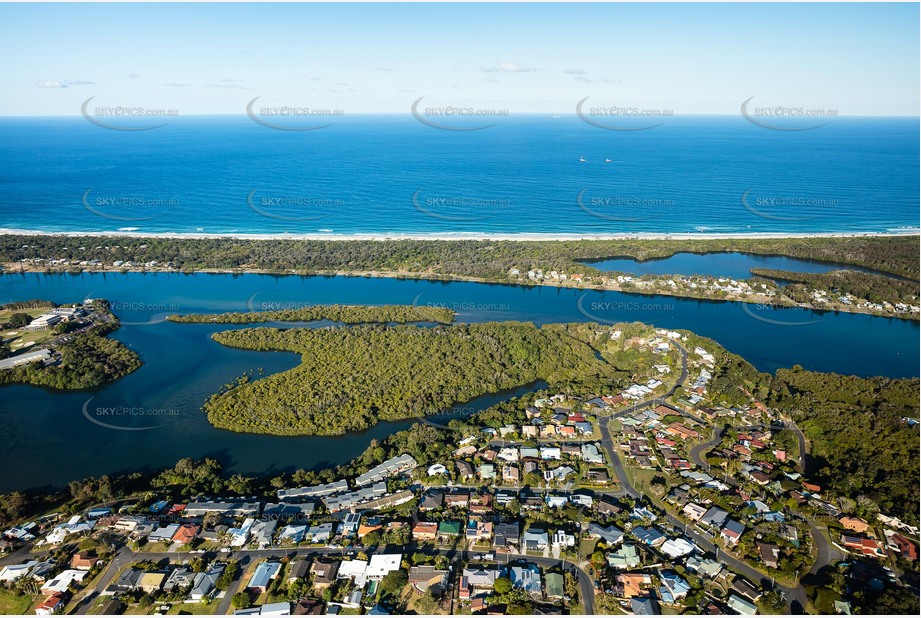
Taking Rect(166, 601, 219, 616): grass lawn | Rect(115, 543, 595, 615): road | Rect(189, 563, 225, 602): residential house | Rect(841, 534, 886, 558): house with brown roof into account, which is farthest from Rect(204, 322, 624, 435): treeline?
Rect(841, 534, 886, 558): house with brown roof

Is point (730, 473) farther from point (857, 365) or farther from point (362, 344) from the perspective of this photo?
point (362, 344)

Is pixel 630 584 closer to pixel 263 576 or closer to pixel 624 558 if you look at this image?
pixel 624 558

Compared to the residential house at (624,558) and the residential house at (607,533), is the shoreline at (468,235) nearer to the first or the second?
the residential house at (607,533)

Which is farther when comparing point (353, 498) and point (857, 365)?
point (857, 365)

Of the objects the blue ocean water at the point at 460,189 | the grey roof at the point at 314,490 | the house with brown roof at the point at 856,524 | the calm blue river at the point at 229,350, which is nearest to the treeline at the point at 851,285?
the calm blue river at the point at 229,350

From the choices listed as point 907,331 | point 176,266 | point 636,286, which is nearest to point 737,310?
point 636,286

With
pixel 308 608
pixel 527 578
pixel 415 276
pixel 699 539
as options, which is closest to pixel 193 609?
pixel 308 608
